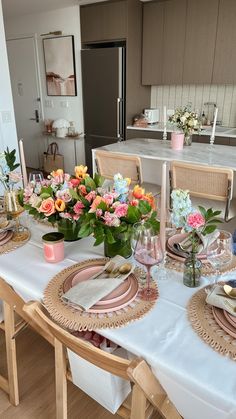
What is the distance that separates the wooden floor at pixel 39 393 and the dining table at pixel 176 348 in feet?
2.04

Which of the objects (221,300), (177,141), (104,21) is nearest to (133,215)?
(221,300)

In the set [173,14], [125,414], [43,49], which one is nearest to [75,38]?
[43,49]

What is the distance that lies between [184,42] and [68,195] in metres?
3.47

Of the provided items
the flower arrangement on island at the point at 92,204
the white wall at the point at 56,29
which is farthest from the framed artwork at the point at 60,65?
the flower arrangement on island at the point at 92,204

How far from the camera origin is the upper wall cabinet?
3.95 m

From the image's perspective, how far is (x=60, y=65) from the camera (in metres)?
4.63

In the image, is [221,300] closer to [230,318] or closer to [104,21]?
[230,318]

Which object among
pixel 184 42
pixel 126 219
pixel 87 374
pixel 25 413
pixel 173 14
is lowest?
pixel 25 413

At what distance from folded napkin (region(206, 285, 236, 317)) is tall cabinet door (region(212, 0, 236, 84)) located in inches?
132

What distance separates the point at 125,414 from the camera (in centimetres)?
106

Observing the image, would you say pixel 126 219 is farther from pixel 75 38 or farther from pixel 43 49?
pixel 43 49

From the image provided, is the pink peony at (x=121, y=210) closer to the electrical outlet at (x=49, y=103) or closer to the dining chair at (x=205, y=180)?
the dining chair at (x=205, y=180)

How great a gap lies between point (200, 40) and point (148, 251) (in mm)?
3568

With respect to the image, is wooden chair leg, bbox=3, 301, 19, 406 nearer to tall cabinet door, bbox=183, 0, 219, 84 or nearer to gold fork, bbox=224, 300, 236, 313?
gold fork, bbox=224, 300, 236, 313
